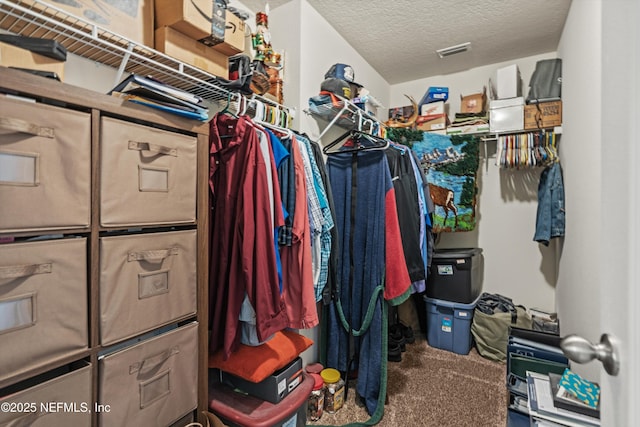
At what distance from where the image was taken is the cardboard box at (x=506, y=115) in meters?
2.59

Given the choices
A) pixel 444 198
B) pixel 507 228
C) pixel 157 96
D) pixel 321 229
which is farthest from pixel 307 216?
pixel 507 228

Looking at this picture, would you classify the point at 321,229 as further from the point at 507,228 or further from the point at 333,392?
the point at 507,228

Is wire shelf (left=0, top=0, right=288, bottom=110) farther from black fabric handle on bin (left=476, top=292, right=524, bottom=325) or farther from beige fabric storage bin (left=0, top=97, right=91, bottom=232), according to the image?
black fabric handle on bin (left=476, top=292, right=524, bottom=325)

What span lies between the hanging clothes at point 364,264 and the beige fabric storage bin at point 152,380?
38.6 inches

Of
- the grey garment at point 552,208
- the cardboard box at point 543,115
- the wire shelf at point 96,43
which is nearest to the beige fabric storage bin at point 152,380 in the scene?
the wire shelf at point 96,43

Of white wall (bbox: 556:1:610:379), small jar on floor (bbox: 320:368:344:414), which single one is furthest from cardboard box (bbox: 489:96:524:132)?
small jar on floor (bbox: 320:368:344:414)

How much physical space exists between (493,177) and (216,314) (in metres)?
2.86

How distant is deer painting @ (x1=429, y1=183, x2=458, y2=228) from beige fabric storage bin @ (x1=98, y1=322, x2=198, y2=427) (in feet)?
7.34

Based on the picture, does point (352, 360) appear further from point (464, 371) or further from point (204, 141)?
point (204, 141)

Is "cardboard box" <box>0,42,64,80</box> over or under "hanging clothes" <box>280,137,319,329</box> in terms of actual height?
over

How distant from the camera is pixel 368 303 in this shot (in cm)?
191

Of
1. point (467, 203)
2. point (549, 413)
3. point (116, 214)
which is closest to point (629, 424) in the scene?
point (549, 413)

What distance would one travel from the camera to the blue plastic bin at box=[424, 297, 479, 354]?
270 centimetres

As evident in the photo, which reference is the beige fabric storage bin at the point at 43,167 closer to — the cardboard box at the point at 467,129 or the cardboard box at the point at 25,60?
the cardboard box at the point at 25,60
